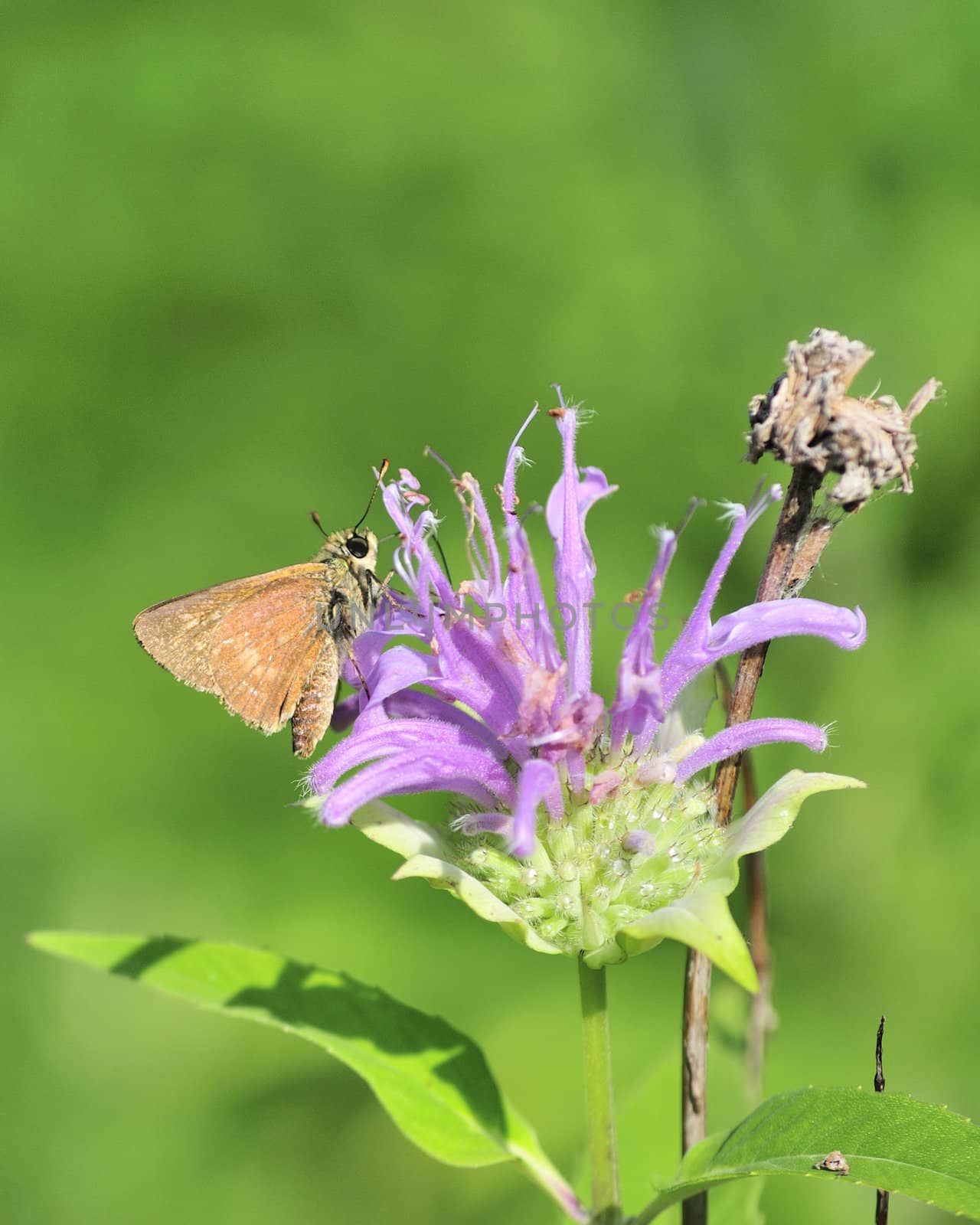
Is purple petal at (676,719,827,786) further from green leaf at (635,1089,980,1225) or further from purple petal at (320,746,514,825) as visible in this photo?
green leaf at (635,1089,980,1225)

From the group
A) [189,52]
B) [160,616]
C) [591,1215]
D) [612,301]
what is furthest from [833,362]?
[189,52]

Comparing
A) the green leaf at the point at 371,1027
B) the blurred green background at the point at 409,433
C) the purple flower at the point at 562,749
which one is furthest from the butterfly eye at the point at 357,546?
the blurred green background at the point at 409,433

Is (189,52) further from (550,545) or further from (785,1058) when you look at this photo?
(785,1058)

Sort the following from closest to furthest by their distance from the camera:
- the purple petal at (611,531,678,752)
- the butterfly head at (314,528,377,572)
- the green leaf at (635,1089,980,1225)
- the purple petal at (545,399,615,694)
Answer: the green leaf at (635,1089,980,1225) < the purple petal at (611,531,678,752) < the purple petal at (545,399,615,694) < the butterfly head at (314,528,377,572)

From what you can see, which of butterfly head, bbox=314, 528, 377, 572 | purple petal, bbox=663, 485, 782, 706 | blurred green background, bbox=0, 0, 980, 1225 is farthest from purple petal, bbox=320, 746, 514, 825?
blurred green background, bbox=0, 0, 980, 1225

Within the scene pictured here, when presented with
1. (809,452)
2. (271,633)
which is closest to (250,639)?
(271,633)

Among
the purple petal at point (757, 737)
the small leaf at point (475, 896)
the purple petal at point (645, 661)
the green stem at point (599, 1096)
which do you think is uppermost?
the purple petal at point (645, 661)

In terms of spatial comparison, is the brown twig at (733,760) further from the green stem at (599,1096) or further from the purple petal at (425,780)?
the purple petal at (425,780)
